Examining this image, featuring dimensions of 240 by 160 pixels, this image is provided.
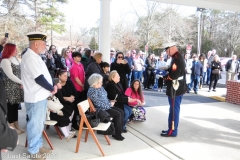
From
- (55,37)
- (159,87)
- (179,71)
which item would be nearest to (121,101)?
(179,71)

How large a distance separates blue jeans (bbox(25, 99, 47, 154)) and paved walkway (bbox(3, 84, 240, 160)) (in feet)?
1.07

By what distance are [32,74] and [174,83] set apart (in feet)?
7.72

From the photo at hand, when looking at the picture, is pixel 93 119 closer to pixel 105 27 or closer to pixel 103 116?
pixel 103 116

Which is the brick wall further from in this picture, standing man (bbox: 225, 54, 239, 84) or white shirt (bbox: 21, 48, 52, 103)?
white shirt (bbox: 21, 48, 52, 103)

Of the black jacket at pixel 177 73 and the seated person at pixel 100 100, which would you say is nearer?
the seated person at pixel 100 100

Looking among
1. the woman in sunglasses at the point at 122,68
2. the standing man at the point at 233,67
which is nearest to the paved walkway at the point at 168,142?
the woman in sunglasses at the point at 122,68

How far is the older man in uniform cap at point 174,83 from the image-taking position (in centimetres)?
391

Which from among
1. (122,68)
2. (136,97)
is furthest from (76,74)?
(136,97)

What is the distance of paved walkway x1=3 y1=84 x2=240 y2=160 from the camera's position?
3.32m

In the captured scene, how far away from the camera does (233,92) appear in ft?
23.0

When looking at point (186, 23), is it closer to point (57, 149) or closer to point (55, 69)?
point (55, 69)

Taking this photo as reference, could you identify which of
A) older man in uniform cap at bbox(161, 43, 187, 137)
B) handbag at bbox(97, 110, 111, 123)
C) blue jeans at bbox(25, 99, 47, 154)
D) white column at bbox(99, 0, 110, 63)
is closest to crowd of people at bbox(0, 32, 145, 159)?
blue jeans at bbox(25, 99, 47, 154)

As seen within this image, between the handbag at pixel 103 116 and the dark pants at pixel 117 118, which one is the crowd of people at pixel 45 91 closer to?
the dark pants at pixel 117 118

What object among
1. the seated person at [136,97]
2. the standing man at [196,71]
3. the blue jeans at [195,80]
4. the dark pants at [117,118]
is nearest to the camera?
the dark pants at [117,118]
